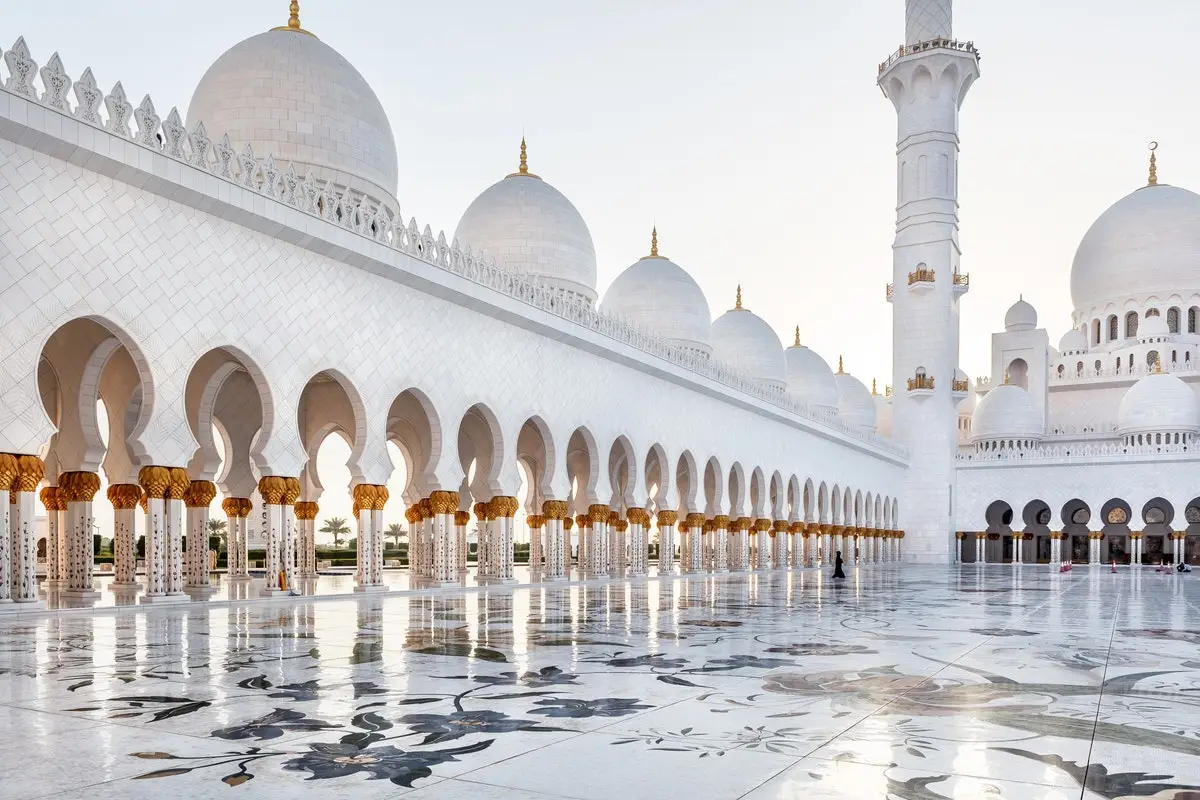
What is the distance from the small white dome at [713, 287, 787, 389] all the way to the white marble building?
542 centimetres

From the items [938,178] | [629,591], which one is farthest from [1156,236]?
[629,591]

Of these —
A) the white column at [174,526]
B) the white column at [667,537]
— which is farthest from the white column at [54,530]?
the white column at [667,537]

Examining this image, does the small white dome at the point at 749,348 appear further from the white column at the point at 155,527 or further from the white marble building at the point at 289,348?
the white column at the point at 155,527

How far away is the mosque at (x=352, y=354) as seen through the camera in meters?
9.04

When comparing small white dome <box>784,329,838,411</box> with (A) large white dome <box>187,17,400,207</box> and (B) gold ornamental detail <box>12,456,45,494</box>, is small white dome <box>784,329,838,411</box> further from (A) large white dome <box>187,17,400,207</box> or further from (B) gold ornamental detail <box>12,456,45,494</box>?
(B) gold ornamental detail <box>12,456,45,494</box>

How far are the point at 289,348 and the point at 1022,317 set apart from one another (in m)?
34.0

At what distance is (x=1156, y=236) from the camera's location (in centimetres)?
3550

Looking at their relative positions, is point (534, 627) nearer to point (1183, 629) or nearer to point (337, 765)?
point (337, 765)

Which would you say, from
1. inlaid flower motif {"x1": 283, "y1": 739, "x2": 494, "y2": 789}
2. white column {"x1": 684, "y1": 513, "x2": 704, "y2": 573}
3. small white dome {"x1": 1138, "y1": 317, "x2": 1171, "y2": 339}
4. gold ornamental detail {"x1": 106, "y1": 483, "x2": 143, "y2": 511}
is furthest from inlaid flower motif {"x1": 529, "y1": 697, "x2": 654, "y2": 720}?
small white dome {"x1": 1138, "y1": 317, "x2": 1171, "y2": 339}

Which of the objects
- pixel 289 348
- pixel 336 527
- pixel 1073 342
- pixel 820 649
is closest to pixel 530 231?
pixel 289 348

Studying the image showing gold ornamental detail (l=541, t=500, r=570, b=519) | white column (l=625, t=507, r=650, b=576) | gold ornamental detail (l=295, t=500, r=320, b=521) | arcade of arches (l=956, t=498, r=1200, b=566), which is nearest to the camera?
gold ornamental detail (l=295, t=500, r=320, b=521)

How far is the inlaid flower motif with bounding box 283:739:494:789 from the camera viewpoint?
257 centimetres

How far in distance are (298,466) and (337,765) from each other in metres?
8.96

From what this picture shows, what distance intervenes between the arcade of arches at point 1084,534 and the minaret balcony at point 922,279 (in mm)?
8586
